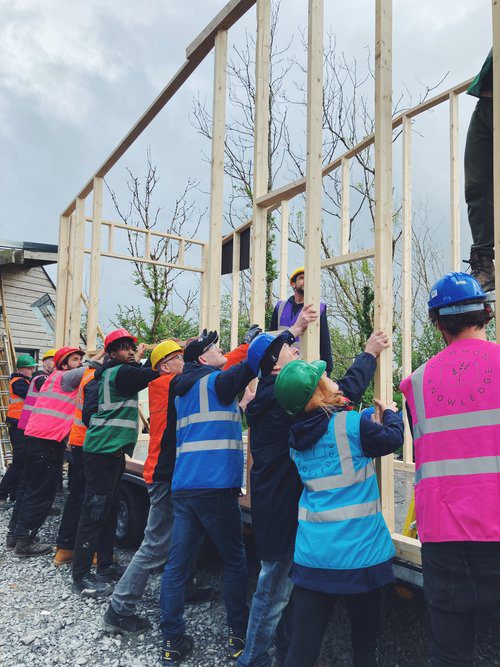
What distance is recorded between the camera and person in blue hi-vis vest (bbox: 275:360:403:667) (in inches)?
81.6

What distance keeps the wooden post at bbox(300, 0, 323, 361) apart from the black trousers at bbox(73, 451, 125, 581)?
2048 millimetres

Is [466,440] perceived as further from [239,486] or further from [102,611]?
[102,611]

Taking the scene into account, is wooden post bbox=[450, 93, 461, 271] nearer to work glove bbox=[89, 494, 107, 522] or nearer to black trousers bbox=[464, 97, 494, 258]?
black trousers bbox=[464, 97, 494, 258]

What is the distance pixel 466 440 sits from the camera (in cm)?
175

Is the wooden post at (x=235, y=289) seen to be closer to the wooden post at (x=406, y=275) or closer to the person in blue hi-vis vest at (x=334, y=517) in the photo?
the wooden post at (x=406, y=275)

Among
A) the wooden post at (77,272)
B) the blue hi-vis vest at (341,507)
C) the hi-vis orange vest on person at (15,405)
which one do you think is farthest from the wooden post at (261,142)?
the hi-vis orange vest on person at (15,405)

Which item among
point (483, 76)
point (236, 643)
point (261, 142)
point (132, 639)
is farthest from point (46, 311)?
point (483, 76)

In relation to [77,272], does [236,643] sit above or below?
below

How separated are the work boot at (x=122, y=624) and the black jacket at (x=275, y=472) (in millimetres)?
1341

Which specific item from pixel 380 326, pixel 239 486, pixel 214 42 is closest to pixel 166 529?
pixel 239 486

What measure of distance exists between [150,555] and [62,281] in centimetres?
529

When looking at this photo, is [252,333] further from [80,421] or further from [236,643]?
[80,421]

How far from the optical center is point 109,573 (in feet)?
13.8

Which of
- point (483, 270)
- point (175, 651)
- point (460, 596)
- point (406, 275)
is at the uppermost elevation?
point (406, 275)
